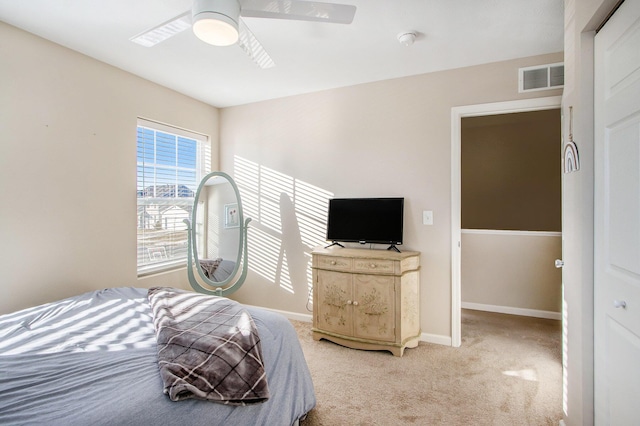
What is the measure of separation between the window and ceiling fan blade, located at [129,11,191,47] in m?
1.52

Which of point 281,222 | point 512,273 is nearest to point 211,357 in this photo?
point 281,222

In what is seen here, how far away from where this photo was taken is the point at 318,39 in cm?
233

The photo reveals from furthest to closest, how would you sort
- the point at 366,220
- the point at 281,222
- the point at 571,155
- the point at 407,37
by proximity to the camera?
the point at 281,222, the point at 366,220, the point at 407,37, the point at 571,155

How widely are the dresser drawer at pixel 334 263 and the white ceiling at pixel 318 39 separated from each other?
1754 millimetres

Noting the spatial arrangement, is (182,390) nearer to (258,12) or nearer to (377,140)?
(258,12)

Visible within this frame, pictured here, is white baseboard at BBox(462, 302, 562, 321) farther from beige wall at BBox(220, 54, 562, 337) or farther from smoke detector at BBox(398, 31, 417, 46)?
smoke detector at BBox(398, 31, 417, 46)

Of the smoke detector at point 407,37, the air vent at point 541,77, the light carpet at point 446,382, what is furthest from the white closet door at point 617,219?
the air vent at point 541,77

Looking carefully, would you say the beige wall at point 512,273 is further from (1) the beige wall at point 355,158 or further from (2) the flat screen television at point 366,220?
(2) the flat screen television at point 366,220

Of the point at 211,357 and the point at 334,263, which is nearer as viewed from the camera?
the point at 211,357

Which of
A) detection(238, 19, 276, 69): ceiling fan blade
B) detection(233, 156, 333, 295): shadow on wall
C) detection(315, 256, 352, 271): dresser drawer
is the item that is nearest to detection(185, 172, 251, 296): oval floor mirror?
detection(233, 156, 333, 295): shadow on wall

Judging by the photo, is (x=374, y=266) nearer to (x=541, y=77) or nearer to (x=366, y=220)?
(x=366, y=220)

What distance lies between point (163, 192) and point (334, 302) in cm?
213

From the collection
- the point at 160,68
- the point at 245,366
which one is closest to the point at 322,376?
the point at 245,366

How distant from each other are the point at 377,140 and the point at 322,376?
2213 millimetres
